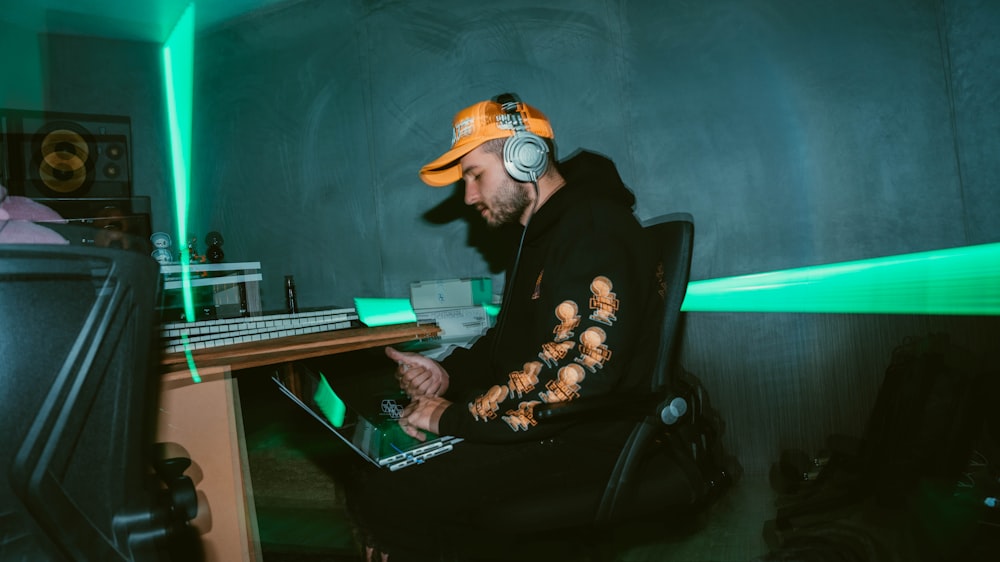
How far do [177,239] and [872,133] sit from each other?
3.69 m

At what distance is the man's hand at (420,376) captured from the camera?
5.46 feet

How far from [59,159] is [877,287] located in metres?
4.01

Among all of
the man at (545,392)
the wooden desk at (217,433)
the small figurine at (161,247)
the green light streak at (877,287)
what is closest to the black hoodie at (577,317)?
the man at (545,392)

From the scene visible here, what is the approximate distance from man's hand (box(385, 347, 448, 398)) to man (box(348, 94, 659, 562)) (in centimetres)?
23

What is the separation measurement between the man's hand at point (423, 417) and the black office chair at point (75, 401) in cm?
60

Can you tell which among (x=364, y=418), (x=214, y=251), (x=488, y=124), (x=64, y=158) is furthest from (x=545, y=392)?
(x=64, y=158)

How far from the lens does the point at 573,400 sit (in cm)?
123

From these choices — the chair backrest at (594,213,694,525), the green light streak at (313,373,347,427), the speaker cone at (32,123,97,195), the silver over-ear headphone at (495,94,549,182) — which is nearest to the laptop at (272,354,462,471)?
the green light streak at (313,373,347,427)

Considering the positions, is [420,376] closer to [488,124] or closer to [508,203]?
[508,203]

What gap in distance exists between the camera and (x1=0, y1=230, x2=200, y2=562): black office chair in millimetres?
696

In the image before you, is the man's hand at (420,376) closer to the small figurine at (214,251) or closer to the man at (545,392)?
the man at (545,392)

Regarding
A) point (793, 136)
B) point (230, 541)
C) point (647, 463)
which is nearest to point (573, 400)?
point (647, 463)

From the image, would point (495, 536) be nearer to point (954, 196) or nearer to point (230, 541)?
point (230, 541)

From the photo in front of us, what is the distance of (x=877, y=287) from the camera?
2.56m
